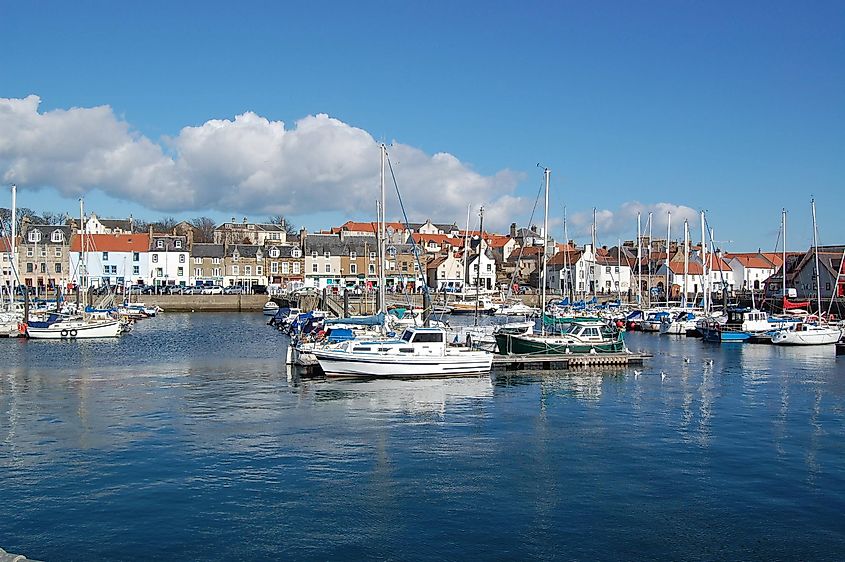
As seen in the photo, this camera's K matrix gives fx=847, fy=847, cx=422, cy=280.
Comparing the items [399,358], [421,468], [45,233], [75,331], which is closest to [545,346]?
[399,358]

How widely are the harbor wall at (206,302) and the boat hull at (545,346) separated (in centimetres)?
6658

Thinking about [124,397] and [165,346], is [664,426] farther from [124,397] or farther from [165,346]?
[165,346]

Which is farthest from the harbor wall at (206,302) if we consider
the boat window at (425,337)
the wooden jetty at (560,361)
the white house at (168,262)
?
the boat window at (425,337)

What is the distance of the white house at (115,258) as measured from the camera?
114m

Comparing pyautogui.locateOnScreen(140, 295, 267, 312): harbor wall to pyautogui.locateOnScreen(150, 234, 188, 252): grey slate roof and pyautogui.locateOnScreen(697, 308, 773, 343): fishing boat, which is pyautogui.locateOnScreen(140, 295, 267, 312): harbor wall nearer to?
pyautogui.locateOnScreen(150, 234, 188, 252): grey slate roof

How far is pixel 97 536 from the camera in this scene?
54.2 feet

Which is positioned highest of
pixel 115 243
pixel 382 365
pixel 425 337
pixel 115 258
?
pixel 115 243

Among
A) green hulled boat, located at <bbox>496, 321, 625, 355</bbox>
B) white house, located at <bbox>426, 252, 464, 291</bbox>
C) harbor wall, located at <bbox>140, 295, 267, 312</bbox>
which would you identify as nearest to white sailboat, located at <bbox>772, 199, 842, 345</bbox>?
green hulled boat, located at <bbox>496, 321, 625, 355</bbox>

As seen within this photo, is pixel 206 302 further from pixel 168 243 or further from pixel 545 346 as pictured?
pixel 545 346

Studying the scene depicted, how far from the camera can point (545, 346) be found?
141 ft

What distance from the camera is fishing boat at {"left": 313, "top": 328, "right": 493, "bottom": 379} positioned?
36281mm

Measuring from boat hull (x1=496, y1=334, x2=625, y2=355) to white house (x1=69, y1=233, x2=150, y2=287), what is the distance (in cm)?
8181

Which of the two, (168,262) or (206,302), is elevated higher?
(168,262)

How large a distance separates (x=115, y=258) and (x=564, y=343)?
88816 mm
